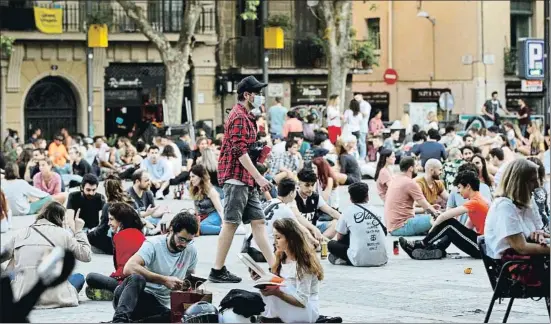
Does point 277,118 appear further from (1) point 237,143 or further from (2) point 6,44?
(1) point 237,143

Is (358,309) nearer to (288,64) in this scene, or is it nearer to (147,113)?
(147,113)

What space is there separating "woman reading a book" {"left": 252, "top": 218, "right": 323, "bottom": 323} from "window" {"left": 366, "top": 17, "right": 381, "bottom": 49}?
148 feet

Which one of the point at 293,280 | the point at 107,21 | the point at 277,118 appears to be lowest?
the point at 293,280

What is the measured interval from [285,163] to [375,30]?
1257 inches

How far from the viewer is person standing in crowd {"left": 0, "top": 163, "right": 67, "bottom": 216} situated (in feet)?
74.4

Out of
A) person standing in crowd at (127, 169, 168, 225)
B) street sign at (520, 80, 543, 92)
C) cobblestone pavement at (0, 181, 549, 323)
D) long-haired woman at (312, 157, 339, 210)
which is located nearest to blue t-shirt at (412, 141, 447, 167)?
long-haired woman at (312, 157, 339, 210)

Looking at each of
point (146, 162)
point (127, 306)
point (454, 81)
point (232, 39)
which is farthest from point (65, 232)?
point (454, 81)

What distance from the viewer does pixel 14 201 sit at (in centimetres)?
2270

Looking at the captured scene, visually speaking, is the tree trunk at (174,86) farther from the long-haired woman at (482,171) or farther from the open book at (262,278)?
the open book at (262,278)

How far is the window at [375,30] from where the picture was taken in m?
55.5

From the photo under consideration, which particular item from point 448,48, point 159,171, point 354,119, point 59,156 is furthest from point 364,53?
point 159,171

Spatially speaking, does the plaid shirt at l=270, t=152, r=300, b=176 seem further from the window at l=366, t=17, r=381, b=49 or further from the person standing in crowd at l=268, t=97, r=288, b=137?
the window at l=366, t=17, r=381, b=49

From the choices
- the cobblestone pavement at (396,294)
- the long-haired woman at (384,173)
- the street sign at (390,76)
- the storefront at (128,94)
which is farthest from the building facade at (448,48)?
the cobblestone pavement at (396,294)

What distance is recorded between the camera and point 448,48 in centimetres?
5366
